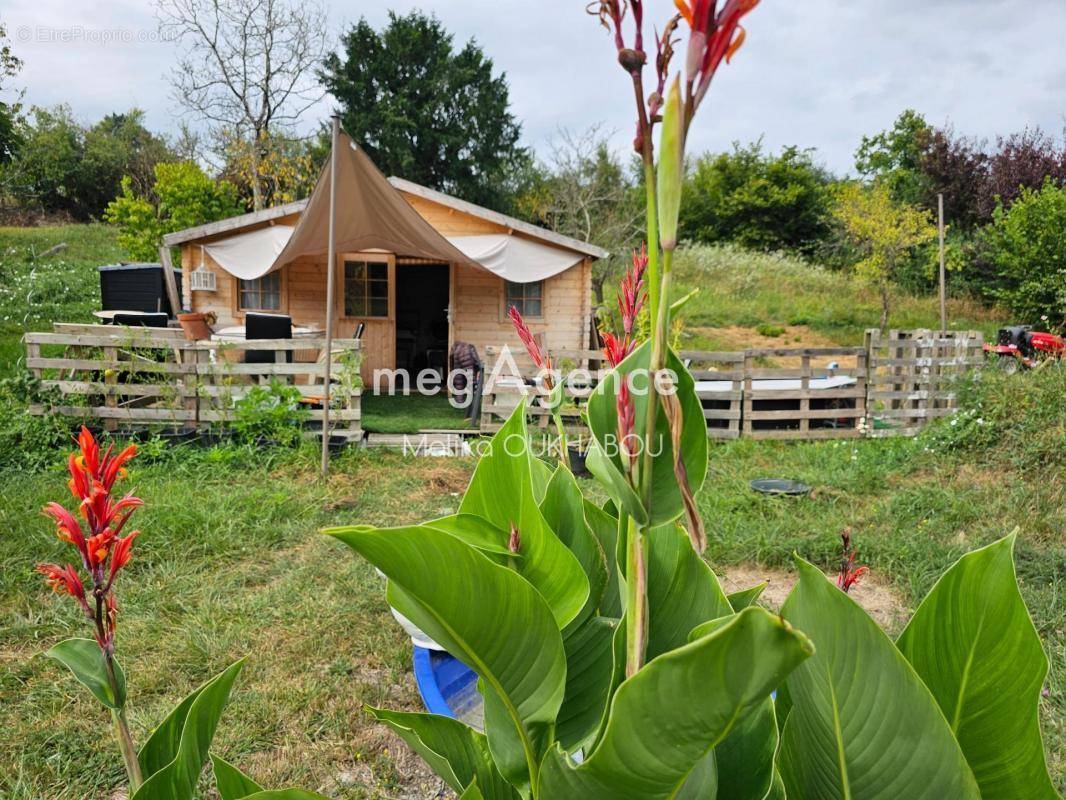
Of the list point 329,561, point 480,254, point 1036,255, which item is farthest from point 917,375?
point 1036,255

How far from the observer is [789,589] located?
3777 mm

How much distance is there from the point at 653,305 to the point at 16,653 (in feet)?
12.3

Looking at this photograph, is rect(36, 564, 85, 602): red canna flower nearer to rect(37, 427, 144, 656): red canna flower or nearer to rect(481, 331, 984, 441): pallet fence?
rect(37, 427, 144, 656): red canna flower

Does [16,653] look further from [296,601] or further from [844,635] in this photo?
[844,635]

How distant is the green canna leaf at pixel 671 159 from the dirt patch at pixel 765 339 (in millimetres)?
14456

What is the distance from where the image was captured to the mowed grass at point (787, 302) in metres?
15.8

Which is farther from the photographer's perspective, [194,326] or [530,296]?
[530,296]

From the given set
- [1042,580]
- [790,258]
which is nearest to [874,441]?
[1042,580]

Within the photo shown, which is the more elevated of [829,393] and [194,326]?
[194,326]

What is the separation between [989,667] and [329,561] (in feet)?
13.1

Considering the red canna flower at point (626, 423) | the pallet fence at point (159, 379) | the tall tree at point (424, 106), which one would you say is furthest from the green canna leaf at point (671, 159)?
the tall tree at point (424, 106)

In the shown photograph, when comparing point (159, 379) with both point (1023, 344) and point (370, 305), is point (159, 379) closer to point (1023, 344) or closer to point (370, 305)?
point (370, 305)

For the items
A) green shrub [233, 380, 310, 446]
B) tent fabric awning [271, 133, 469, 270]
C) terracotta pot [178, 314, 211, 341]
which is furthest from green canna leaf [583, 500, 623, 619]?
terracotta pot [178, 314, 211, 341]

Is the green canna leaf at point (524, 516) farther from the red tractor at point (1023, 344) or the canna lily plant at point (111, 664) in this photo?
→ the red tractor at point (1023, 344)
